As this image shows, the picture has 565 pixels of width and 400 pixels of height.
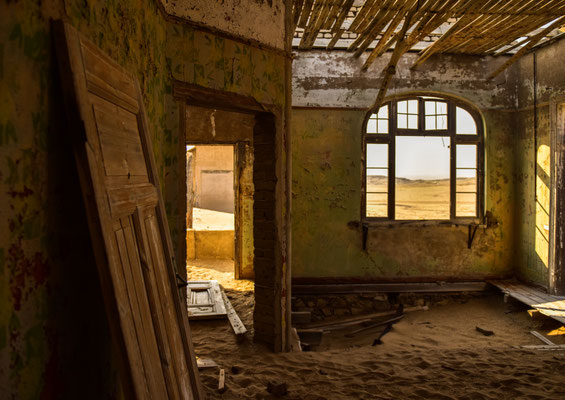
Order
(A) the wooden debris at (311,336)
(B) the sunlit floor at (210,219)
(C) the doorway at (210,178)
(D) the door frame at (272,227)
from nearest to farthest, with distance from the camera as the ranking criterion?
(D) the door frame at (272,227), (A) the wooden debris at (311,336), (B) the sunlit floor at (210,219), (C) the doorway at (210,178)

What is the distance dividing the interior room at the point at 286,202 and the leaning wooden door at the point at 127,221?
0.01 m

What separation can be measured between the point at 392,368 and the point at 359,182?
144 inches

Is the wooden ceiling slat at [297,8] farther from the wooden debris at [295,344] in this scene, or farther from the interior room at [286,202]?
the wooden debris at [295,344]

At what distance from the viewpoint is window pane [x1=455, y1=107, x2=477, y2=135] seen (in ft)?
24.8

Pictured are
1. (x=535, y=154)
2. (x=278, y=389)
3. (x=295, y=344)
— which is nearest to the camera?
(x=278, y=389)

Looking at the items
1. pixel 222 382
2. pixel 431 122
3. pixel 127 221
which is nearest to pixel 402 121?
pixel 431 122

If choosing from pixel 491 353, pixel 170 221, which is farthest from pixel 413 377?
pixel 170 221

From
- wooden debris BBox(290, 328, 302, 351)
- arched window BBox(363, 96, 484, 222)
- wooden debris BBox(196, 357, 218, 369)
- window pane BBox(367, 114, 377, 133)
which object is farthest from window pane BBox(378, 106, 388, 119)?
wooden debris BBox(196, 357, 218, 369)

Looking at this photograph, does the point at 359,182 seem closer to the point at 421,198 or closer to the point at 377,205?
the point at 377,205

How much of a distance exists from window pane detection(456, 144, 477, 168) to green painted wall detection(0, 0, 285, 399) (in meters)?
6.74

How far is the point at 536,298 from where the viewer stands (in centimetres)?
656

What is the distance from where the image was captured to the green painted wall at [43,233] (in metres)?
1.25

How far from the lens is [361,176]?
7.22 metres

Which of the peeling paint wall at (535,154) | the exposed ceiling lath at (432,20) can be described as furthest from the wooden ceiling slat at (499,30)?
the peeling paint wall at (535,154)
